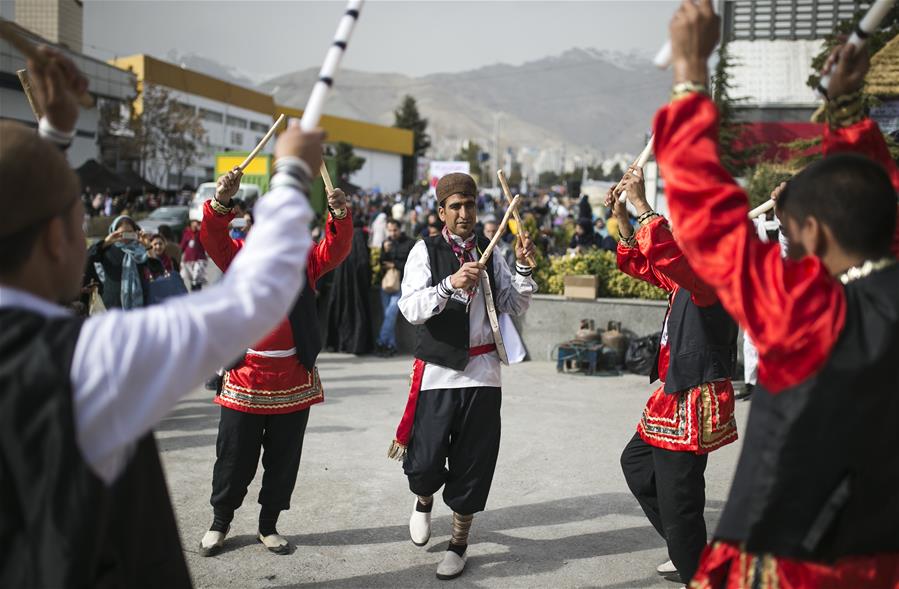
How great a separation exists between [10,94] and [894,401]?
36812mm

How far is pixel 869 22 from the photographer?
224 centimetres

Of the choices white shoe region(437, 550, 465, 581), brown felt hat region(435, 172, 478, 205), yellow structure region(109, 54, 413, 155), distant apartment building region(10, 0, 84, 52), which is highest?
distant apartment building region(10, 0, 84, 52)

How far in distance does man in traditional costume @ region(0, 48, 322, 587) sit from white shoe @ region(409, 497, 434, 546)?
3041 millimetres

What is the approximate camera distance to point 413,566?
185 inches

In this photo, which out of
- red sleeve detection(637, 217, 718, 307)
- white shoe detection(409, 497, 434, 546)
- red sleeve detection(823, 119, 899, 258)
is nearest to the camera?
red sleeve detection(823, 119, 899, 258)

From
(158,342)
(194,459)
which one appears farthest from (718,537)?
(194,459)

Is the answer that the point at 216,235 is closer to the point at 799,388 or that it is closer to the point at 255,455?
the point at 255,455

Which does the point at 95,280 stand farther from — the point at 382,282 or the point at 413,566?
the point at 382,282

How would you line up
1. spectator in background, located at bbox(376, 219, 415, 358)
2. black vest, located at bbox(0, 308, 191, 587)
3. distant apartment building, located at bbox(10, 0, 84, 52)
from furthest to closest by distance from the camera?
1. distant apartment building, located at bbox(10, 0, 84, 52)
2. spectator in background, located at bbox(376, 219, 415, 358)
3. black vest, located at bbox(0, 308, 191, 587)

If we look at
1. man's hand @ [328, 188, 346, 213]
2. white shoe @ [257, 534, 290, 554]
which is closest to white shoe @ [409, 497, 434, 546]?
white shoe @ [257, 534, 290, 554]

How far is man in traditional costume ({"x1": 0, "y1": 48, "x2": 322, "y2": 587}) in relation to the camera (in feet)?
5.42

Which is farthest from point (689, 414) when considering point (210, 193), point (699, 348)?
point (210, 193)

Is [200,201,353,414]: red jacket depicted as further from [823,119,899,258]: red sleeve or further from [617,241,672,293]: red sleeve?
[823,119,899,258]: red sleeve

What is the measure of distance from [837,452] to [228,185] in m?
3.32
